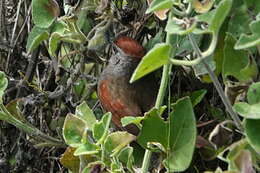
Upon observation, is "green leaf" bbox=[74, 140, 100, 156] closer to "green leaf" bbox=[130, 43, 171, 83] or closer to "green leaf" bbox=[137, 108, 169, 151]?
"green leaf" bbox=[137, 108, 169, 151]

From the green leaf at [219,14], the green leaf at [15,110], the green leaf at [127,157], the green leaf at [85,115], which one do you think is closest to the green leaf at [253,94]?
the green leaf at [219,14]

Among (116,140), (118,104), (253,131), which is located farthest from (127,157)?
(253,131)

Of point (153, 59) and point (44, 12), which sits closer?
point (153, 59)

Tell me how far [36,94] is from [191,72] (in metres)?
0.43

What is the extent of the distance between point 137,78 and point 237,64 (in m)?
0.22

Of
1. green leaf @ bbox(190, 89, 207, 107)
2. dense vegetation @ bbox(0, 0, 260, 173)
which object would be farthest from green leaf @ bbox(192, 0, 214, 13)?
green leaf @ bbox(190, 89, 207, 107)

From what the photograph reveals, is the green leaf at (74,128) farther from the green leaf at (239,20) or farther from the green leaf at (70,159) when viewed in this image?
the green leaf at (239,20)

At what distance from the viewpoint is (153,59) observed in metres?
0.75

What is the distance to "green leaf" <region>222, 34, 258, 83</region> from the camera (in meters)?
0.90

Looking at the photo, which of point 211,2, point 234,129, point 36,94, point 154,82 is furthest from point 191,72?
point 36,94

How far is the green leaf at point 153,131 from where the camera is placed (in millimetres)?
958

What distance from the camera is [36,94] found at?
143 centimetres

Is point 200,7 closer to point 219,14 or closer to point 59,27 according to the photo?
point 219,14

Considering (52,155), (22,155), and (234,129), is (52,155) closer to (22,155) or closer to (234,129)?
(22,155)
